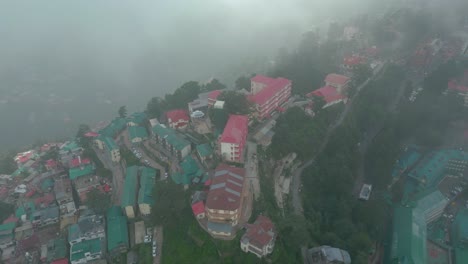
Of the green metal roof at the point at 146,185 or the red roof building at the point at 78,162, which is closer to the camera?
the green metal roof at the point at 146,185

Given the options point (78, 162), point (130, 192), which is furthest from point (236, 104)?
point (78, 162)

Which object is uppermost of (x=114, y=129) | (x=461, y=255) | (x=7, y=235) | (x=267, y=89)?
(x=267, y=89)

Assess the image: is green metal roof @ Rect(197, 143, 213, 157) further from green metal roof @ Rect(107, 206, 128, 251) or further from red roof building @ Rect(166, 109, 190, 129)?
green metal roof @ Rect(107, 206, 128, 251)

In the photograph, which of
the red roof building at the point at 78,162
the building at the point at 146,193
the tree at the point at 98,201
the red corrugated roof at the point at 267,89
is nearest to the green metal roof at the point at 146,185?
the building at the point at 146,193

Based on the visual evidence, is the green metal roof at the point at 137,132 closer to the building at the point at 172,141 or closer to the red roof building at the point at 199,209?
the building at the point at 172,141

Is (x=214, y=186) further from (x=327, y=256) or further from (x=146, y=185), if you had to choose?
(x=327, y=256)

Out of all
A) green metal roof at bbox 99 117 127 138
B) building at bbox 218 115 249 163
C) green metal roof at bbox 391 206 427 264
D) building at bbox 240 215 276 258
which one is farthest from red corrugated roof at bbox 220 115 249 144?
green metal roof at bbox 391 206 427 264
